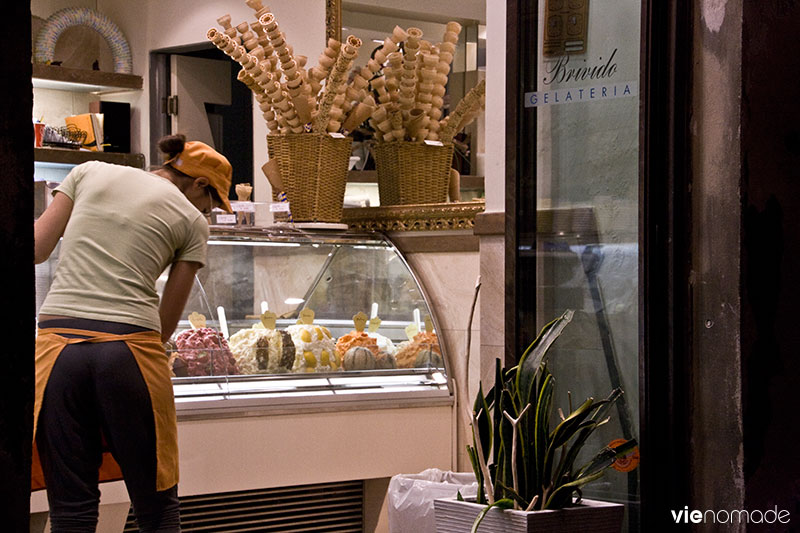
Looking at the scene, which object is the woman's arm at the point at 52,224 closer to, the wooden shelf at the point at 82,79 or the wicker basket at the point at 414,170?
the wicker basket at the point at 414,170

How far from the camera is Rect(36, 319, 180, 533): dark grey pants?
284 cm

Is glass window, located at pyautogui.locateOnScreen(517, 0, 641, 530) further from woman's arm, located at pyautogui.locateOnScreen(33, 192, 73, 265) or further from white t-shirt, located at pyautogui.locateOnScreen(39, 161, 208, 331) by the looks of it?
woman's arm, located at pyautogui.locateOnScreen(33, 192, 73, 265)

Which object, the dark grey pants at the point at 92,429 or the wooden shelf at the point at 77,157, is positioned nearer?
the dark grey pants at the point at 92,429

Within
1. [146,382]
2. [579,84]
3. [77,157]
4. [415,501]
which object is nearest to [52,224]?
[146,382]

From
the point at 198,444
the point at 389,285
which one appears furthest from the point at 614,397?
the point at 389,285

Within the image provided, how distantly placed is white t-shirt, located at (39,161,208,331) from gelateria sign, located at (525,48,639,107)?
1116 mm

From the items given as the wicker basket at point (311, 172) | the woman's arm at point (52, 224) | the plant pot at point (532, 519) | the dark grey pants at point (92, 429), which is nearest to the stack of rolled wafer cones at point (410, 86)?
the wicker basket at point (311, 172)

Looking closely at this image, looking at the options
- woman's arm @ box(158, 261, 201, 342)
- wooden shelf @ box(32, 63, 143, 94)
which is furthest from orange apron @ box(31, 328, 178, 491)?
wooden shelf @ box(32, 63, 143, 94)

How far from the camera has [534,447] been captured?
221 centimetres

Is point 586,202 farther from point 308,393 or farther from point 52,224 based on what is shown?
point 308,393

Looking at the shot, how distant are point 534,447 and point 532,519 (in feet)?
0.57

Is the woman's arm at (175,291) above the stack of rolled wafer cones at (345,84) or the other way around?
the other way around

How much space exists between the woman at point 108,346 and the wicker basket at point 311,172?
4.45 ft

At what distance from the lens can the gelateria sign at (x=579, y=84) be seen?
2.52m
